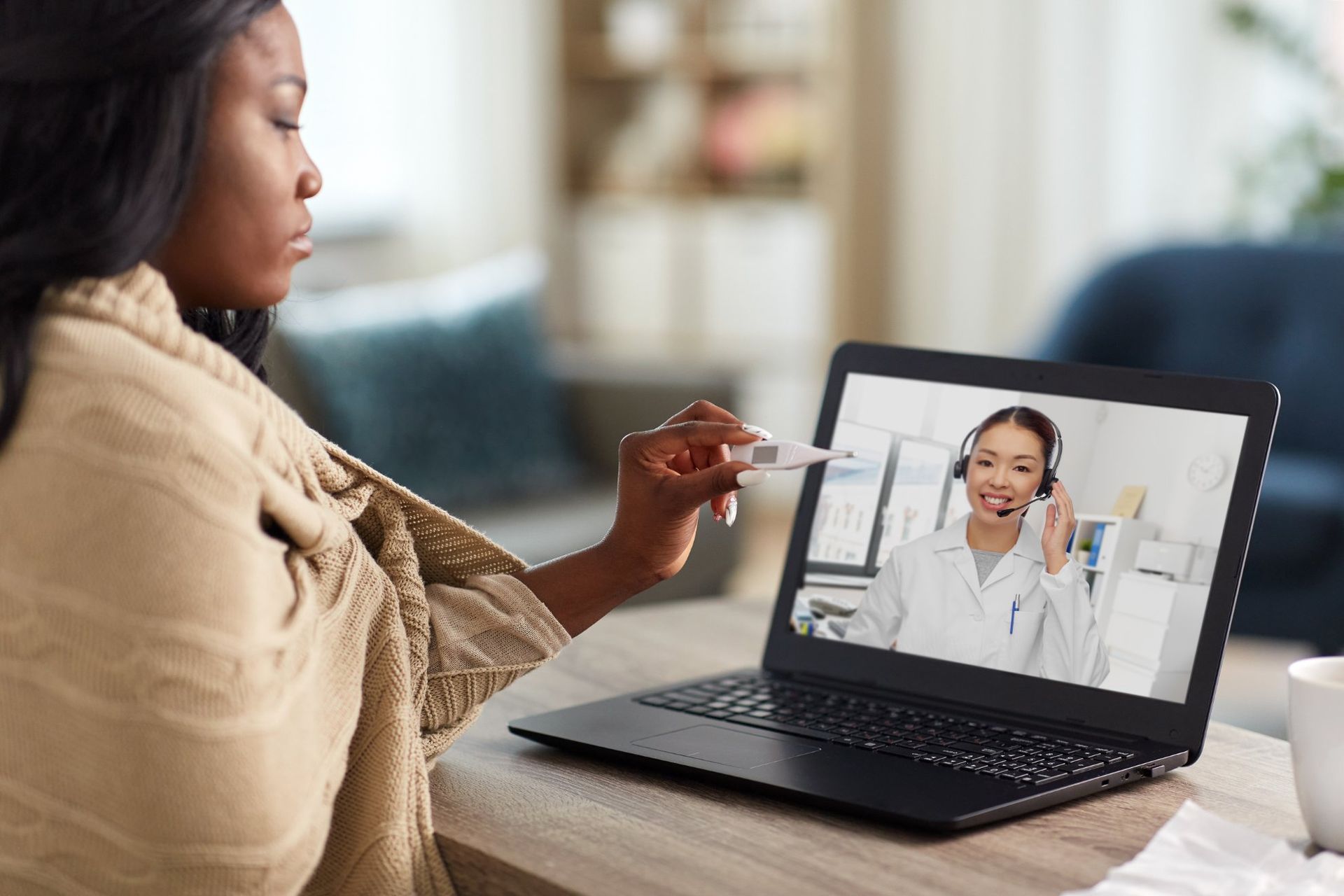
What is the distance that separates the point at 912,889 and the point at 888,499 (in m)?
0.37

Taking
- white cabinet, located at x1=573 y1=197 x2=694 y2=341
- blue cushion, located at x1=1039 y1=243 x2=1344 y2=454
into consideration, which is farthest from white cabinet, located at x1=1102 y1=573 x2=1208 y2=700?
white cabinet, located at x1=573 y1=197 x2=694 y2=341

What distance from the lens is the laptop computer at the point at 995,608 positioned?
93 cm

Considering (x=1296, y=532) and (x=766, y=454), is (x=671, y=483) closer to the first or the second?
(x=766, y=454)

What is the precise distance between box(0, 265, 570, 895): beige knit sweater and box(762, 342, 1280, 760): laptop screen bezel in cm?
41

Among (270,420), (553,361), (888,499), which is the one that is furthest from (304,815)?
(553,361)

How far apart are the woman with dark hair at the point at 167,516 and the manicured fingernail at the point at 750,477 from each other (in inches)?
9.0

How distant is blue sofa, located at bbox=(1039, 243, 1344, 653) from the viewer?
9.49ft

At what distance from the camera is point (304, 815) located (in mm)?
740

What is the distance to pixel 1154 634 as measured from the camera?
37.5 inches

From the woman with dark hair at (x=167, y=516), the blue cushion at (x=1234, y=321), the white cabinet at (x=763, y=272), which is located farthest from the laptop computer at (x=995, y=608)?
the white cabinet at (x=763, y=272)

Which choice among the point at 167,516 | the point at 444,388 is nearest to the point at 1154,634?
the point at 167,516

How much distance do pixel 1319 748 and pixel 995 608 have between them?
0.24 m

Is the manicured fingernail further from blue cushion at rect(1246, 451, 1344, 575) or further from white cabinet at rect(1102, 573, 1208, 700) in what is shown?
blue cushion at rect(1246, 451, 1344, 575)

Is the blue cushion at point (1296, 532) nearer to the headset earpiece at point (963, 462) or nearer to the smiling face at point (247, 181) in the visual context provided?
the headset earpiece at point (963, 462)
